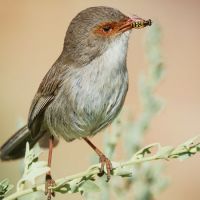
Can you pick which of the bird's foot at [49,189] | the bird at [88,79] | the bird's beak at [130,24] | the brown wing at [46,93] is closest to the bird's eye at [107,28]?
the bird at [88,79]

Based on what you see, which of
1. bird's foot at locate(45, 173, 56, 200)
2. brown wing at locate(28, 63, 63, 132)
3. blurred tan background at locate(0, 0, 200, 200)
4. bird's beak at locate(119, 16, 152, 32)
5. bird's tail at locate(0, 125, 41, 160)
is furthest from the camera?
blurred tan background at locate(0, 0, 200, 200)

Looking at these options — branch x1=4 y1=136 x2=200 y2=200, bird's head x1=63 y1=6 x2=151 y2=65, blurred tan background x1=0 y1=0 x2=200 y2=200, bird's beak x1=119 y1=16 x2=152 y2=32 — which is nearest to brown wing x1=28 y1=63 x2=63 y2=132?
bird's head x1=63 y1=6 x2=151 y2=65

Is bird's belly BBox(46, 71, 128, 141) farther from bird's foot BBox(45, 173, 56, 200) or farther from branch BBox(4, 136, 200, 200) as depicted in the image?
branch BBox(4, 136, 200, 200)

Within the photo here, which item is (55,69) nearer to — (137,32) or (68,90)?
(68,90)

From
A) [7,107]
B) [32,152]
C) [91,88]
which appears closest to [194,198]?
[7,107]

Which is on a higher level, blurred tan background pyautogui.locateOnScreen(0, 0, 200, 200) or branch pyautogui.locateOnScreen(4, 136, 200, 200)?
blurred tan background pyautogui.locateOnScreen(0, 0, 200, 200)
